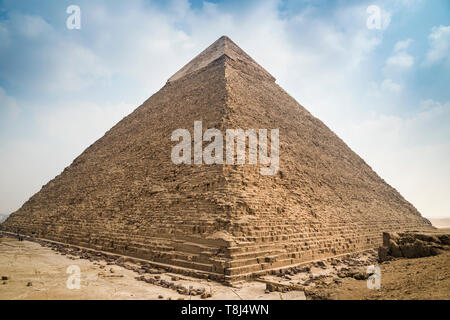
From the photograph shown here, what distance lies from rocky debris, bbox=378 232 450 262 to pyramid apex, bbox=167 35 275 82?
1293 centimetres

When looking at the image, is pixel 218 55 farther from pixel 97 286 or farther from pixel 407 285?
pixel 407 285

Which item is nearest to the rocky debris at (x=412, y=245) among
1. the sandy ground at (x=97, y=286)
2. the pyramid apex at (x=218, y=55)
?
→ the sandy ground at (x=97, y=286)

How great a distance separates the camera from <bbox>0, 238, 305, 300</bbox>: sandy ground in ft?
14.4

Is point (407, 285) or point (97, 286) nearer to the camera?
point (407, 285)

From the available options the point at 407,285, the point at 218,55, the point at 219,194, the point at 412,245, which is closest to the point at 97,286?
the point at 219,194

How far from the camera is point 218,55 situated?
54.1 ft

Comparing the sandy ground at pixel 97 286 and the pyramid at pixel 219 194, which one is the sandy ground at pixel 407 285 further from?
the pyramid at pixel 219 194

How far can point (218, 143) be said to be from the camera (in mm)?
8781

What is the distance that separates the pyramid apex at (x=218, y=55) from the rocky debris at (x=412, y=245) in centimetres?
1293

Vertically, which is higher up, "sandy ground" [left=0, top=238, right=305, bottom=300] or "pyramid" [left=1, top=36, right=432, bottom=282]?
"pyramid" [left=1, top=36, right=432, bottom=282]

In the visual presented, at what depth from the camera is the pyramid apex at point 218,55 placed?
658 inches

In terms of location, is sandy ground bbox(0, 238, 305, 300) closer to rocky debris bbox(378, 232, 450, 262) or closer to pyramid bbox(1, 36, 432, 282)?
pyramid bbox(1, 36, 432, 282)

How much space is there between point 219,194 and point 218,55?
11820 millimetres

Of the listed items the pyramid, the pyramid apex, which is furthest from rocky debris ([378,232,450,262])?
the pyramid apex
